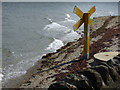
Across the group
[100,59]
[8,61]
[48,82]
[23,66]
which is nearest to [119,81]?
[100,59]

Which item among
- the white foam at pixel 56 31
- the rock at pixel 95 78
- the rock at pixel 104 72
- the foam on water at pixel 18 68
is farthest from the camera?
the white foam at pixel 56 31

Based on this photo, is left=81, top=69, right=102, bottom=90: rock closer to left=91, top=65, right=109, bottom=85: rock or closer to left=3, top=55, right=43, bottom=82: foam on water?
left=91, top=65, right=109, bottom=85: rock

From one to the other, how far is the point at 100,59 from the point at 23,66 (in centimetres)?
852

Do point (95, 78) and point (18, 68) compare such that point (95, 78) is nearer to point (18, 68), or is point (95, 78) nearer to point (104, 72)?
point (104, 72)

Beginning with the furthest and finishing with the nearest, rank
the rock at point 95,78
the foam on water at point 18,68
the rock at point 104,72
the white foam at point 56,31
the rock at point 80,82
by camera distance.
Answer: the white foam at point 56,31 → the foam on water at point 18,68 → the rock at point 104,72 → the rock at point 95,78 → the rock at point 80,82

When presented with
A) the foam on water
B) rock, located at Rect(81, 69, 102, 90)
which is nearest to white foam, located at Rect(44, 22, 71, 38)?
the foam on water

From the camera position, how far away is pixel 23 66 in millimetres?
15664

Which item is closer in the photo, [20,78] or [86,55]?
[86,55]

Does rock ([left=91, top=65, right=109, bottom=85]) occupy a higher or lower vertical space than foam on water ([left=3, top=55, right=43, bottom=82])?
higher

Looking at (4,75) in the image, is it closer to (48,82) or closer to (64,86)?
(48,82)

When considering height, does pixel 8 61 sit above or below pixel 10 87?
above

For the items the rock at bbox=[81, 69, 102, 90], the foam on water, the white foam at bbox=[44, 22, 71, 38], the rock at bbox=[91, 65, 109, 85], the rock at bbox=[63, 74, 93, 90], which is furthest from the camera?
the white foam at bbox=[44, 22, 71, 38]

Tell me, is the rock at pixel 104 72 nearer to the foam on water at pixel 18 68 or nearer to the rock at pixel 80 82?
the rock at pixel 80 82

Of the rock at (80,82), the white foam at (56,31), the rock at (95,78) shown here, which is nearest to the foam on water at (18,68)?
the rock at (80,82)
